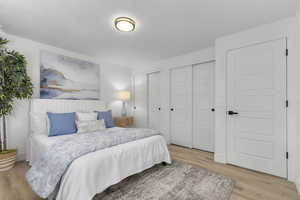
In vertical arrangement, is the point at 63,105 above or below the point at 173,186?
above

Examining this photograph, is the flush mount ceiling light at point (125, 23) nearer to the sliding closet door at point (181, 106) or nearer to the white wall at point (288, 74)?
the white wall at point (288, 74)

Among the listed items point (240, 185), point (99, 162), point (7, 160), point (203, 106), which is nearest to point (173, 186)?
point (240, 185)

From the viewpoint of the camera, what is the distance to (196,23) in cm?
222

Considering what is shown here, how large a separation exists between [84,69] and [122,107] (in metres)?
1.59

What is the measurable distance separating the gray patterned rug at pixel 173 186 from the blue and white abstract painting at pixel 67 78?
2.40 metres

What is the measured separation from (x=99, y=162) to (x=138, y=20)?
1999 mm

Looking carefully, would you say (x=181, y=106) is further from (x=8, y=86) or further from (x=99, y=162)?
(x=8, y=86)

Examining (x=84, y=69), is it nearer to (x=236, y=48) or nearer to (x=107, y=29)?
(x=107, y=29)

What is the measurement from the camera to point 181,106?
12.2 ft

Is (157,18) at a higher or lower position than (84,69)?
higher

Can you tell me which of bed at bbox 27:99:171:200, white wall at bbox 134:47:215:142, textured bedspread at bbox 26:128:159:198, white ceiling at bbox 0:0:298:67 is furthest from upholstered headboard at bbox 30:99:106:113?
white wall at bbox 134:47:215:142

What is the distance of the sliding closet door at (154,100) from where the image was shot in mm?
4195

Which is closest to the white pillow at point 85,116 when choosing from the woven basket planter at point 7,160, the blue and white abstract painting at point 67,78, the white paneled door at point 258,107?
the blue and white abstract painting at point 67,78

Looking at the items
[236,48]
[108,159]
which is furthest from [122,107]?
[236,48]
